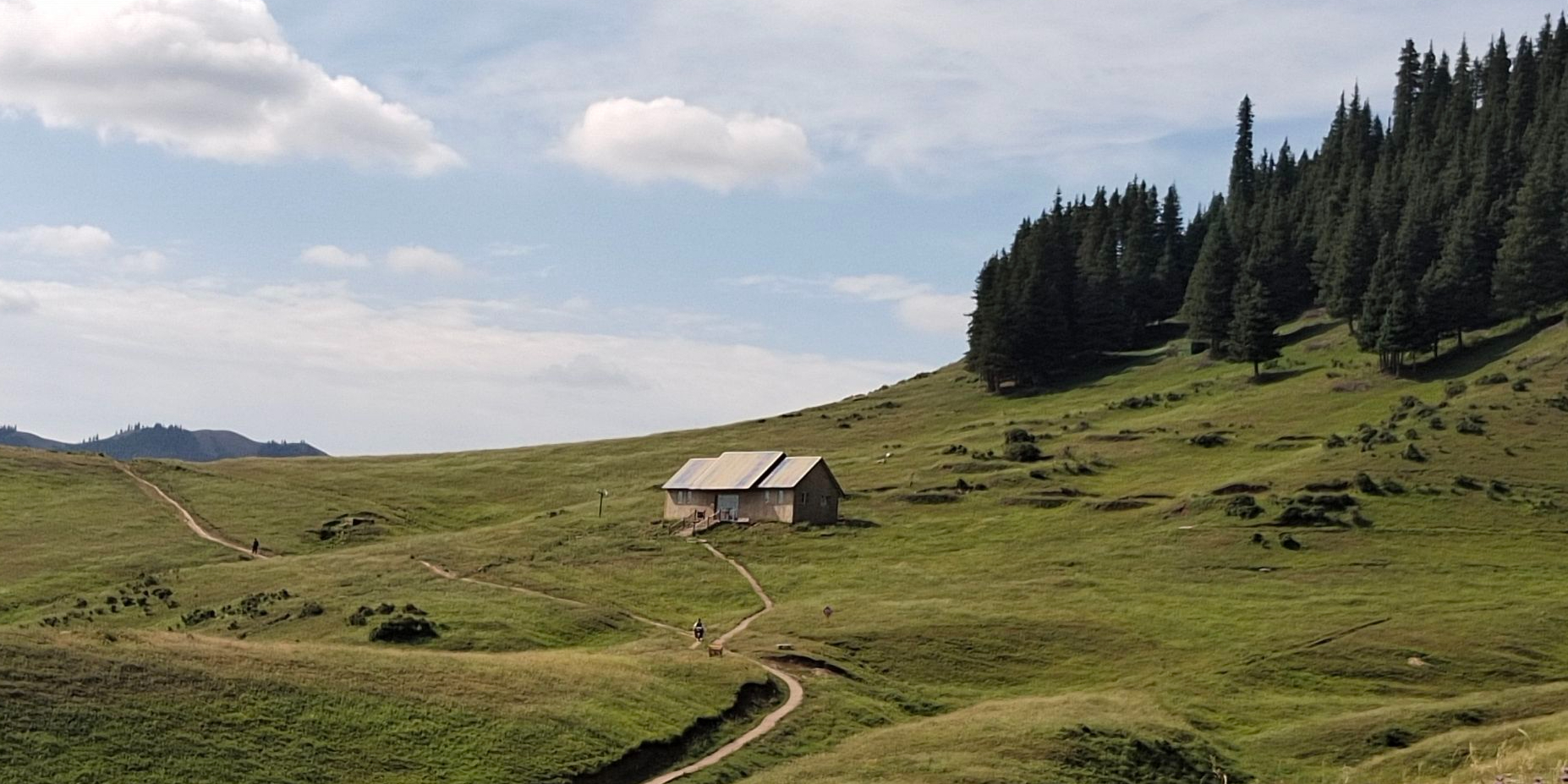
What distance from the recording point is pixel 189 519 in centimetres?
10806

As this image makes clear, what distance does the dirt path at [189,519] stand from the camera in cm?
9869

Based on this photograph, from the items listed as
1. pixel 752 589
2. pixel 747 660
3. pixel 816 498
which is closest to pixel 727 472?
pixel 816 498

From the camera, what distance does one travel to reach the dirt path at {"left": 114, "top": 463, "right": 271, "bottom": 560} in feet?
324

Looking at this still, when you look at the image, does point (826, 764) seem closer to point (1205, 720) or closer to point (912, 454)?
point (1205, 720)

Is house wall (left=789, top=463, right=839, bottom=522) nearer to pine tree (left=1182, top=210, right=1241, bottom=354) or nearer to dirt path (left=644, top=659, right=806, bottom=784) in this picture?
dirt path (left=644, top=659, right=806, bottom=784)

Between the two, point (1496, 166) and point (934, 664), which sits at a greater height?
point (1496, 166)

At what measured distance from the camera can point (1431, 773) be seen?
45.7m

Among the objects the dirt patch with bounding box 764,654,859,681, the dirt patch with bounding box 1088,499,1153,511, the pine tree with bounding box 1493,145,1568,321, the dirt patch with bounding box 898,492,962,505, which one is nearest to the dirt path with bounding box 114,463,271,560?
the dirt patch with bounding box 898,492,962,505

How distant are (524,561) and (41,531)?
1403 inches

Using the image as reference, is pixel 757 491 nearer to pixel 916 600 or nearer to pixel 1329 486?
pixel 916 600

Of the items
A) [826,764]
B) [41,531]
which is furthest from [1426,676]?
[41,531]

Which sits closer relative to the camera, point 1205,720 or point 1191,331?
point 1205,720

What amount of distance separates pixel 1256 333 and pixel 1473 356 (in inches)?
818

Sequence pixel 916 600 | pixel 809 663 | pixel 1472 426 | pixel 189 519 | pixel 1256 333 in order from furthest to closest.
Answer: pixel 1256 333 < pixel 189 519 < pixel 1472 426 < pixel 916 600 < pixel 809 663
